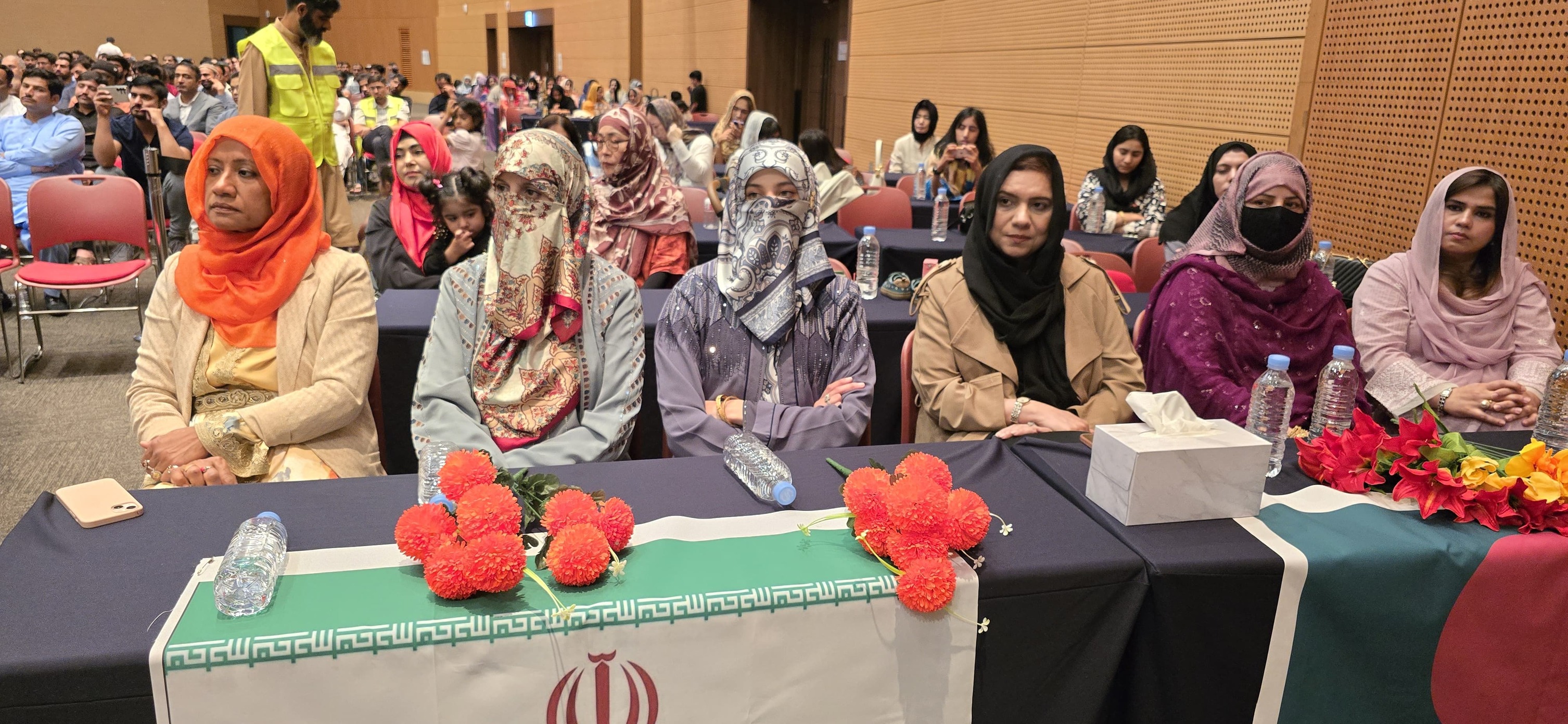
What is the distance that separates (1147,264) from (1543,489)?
105 inches

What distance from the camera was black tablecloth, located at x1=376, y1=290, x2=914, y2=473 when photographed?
2.72m

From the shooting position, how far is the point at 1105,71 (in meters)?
6.44

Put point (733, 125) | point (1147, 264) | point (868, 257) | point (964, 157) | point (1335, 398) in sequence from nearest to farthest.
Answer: point (1335, 398) < point (1147, 264) < point (868, 257) < point (964, 157) < point (733, 125)

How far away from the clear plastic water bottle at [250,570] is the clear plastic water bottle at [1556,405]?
2700 millimetres

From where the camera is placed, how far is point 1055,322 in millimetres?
2291

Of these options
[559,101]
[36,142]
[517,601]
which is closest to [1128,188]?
[517,601]

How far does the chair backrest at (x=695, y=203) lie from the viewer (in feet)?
16.8

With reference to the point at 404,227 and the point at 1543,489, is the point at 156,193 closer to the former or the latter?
the point at 404,227

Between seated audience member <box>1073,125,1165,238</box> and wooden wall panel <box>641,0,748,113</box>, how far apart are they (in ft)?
29.4

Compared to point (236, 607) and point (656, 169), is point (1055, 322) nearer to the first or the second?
point (236, 607)

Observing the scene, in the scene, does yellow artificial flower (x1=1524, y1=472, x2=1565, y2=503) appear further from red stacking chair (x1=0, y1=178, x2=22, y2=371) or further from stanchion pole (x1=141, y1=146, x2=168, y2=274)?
stanchion pole (x1=141, y1=146, x2=168, y2=274)

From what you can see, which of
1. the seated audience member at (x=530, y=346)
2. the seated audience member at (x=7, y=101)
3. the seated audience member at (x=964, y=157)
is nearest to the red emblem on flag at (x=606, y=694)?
the seated audience member at (x=530, y=346)

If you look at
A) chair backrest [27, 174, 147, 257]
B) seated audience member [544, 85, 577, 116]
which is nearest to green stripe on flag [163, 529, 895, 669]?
chair backrest [27, 174, 147, 257]

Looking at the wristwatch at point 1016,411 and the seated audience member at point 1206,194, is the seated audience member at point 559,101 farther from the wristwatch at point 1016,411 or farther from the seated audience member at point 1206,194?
the wristwatch at point 1016,411
